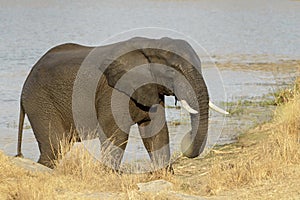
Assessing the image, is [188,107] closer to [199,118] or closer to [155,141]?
[199,118]

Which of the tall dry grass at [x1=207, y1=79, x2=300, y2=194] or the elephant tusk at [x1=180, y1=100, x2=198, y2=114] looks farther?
the elephant tusk at [x1=180, y1=100, x2=198, y2=114]

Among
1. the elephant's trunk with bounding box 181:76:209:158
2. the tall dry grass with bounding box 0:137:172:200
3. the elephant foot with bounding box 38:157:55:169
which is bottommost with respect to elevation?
the elephant foot with bounding box 38:157:55:169

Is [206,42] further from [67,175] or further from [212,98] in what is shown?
[67,175]

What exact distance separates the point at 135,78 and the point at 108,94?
400 millimetres

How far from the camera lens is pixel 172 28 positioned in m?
29.4

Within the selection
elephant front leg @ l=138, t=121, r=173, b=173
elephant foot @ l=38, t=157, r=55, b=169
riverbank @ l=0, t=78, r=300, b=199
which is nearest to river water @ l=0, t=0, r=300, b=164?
elephant foot @ l=38, t=157, r=55, b=169

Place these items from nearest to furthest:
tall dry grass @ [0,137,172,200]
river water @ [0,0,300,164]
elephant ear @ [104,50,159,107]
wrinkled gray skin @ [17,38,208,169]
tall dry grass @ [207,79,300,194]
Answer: tall dry grass @ [0,137,172,200], tall dry grass @ [207,79,300,194], wrinkled gray skin @ [17,38,208,169], elephant ear @ [104,50,159,107], river water @ [0,0,300,164]

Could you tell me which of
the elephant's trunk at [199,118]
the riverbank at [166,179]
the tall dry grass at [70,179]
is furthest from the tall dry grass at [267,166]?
the tall dry grass at [70,179]

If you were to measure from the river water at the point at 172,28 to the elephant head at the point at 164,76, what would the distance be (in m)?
3.02

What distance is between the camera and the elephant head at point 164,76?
8188mm

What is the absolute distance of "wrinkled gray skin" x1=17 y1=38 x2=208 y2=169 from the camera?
8.40 meters

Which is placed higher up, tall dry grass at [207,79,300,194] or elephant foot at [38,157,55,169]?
tall dry grass at [207,79,300,194]

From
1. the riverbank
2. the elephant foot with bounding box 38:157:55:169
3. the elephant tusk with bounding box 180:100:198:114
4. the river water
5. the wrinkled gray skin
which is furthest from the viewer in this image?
the river water

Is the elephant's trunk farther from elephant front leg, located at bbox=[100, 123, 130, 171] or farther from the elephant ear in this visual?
elephant front leg, located at bbox=[100, 123, 130, 171]
